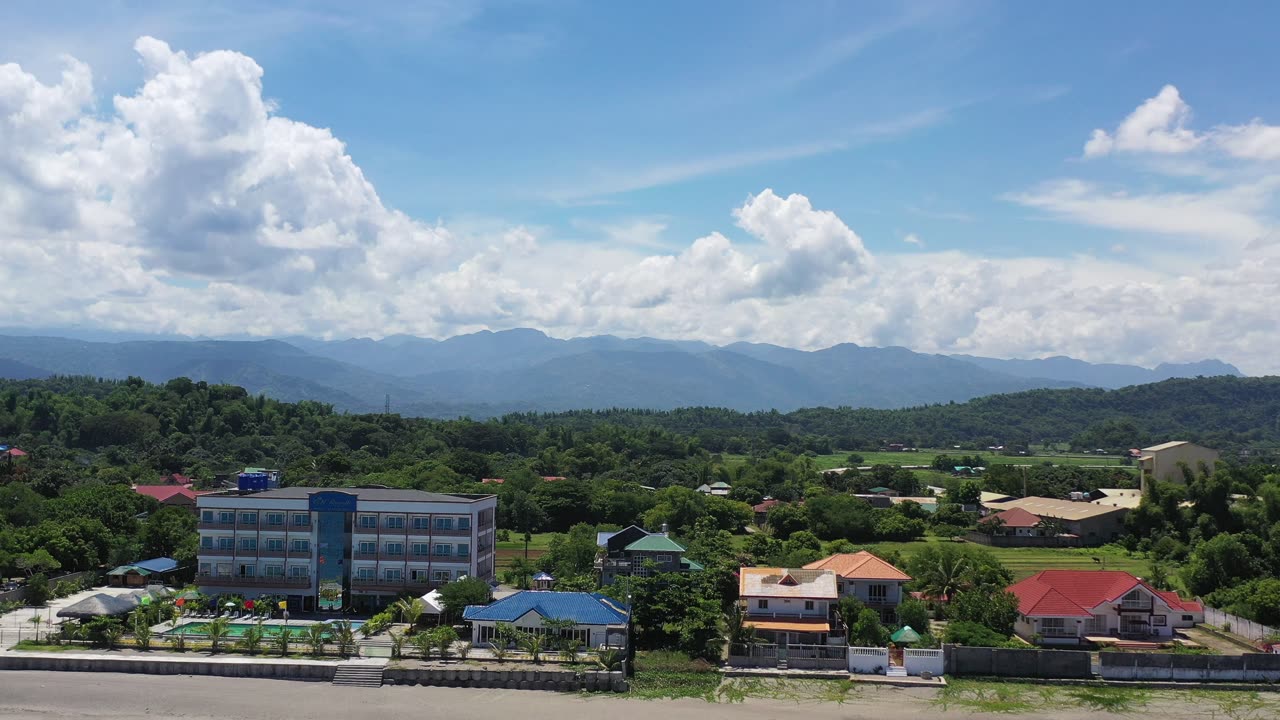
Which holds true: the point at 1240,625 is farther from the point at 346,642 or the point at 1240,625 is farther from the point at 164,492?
the point at 164,492

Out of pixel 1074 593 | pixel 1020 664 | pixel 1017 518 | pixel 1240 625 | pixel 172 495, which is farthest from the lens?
pixel 172 495

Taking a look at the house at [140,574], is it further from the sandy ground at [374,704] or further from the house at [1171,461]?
the house at [1171,461]

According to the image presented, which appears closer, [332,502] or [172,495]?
[332,502]

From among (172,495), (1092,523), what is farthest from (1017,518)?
(172,495)

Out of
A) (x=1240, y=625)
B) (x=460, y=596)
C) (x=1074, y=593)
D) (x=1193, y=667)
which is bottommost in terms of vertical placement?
(x=1193, y=667)

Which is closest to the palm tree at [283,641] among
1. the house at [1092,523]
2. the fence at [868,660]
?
the fence at [868,660]

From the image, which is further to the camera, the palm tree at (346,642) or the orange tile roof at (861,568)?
the orange tile roof at (861,568)

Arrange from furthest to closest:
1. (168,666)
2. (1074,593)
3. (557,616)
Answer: (1074,593)
(557,616)
(168,666)
